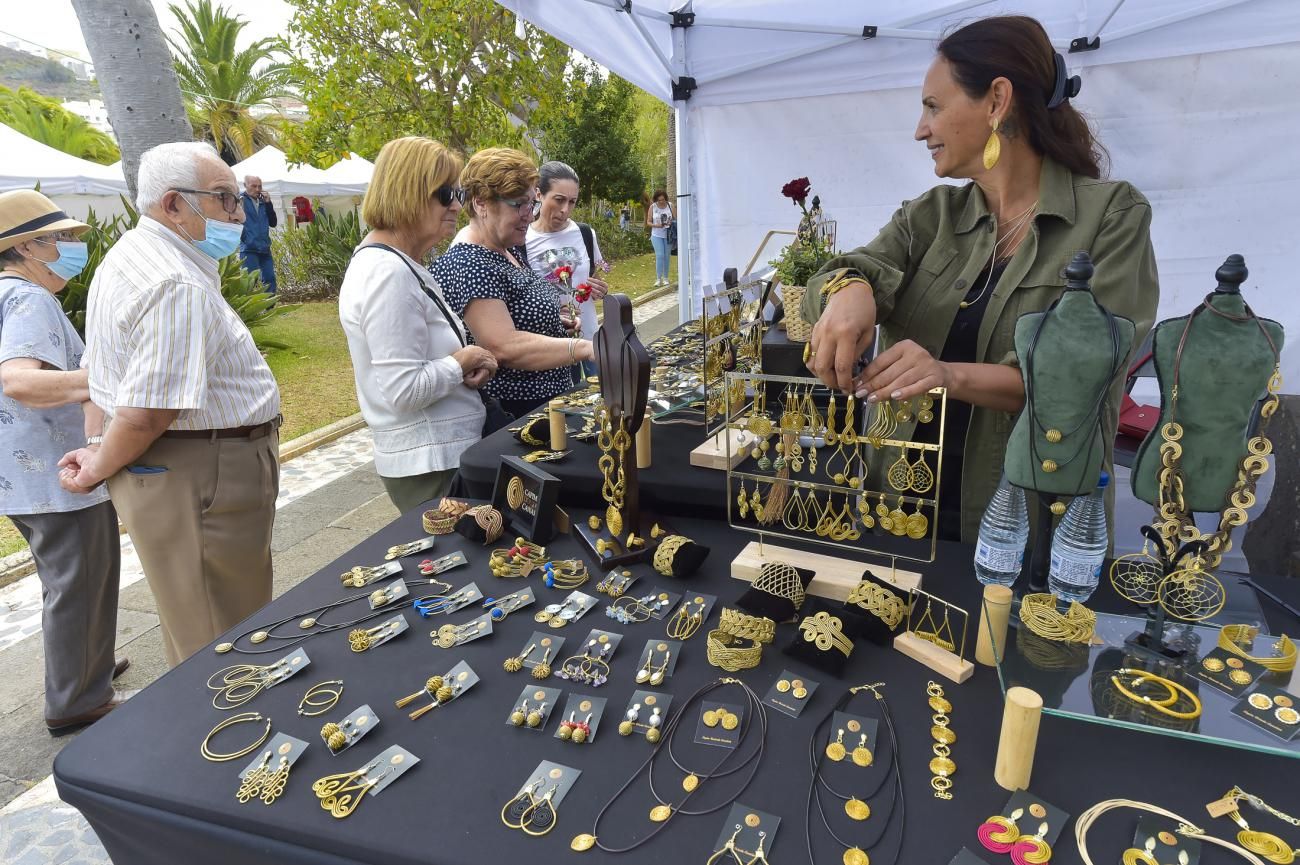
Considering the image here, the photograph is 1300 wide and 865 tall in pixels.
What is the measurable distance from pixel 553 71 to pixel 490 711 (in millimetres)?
11028

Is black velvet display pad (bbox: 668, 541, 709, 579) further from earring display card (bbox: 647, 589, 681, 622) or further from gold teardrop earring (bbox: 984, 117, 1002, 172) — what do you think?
gold teardrop earring (bbox: 984, 117, 1002, 172)

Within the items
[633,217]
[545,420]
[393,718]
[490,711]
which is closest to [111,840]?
[393,718]

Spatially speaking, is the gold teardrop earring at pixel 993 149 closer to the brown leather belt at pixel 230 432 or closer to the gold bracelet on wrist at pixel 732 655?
the gold bracelet on wrist at pixel 732 655

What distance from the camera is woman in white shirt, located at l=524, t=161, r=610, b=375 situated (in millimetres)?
4590

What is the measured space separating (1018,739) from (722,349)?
1845mm

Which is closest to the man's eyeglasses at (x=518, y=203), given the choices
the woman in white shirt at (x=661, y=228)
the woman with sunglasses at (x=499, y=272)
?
the woman with sunglasses at (x=499, y=272)

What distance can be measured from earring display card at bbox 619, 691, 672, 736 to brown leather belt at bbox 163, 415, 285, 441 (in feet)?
5.21

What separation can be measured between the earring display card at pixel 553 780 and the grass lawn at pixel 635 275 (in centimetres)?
1130

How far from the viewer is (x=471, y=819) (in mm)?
1179

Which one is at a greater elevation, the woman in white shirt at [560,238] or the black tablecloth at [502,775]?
the woman in white shirt at [560,238]

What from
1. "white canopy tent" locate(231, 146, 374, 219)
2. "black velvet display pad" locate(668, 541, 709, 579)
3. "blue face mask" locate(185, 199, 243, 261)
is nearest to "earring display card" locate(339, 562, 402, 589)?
"black velvet display pad" locate(668, 541, 709, 579)

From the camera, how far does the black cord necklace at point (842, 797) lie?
3.57 ft

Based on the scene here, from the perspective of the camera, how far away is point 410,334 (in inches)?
97.0

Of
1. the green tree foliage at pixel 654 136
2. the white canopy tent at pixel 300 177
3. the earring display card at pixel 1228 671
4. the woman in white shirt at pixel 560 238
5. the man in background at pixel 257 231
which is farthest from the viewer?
the green tree foliage at pixel 654 136
